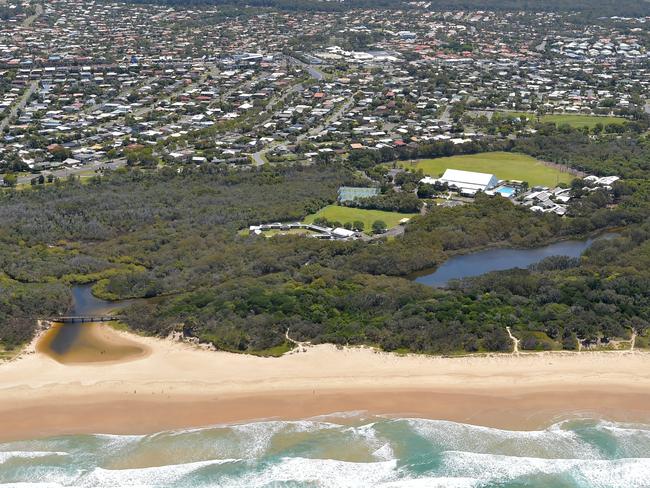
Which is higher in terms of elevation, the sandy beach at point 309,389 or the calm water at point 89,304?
the sandy beach at point 309,389

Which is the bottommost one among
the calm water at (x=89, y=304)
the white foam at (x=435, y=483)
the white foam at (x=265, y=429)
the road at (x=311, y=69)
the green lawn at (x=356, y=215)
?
the road at (x=311, y=69)

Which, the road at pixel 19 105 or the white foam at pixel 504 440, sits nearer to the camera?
the white foam at pixel 504 440

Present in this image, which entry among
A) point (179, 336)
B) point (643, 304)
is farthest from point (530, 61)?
point (179, 336)

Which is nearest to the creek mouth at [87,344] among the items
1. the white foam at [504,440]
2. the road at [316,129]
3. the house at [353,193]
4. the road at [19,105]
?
the white foam at [504,440]

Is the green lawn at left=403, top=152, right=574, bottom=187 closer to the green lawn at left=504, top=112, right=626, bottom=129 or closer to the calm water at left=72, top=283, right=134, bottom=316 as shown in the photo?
the green lawn at left=504, top=112, right=626, bottom=129

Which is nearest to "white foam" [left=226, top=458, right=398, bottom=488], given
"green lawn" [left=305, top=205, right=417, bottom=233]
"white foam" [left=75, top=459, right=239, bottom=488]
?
"white foam" [left=75, top=459, right=239, bottom=488]

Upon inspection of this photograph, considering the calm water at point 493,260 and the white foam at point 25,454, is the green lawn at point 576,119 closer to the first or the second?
the calm water at point 493,260
